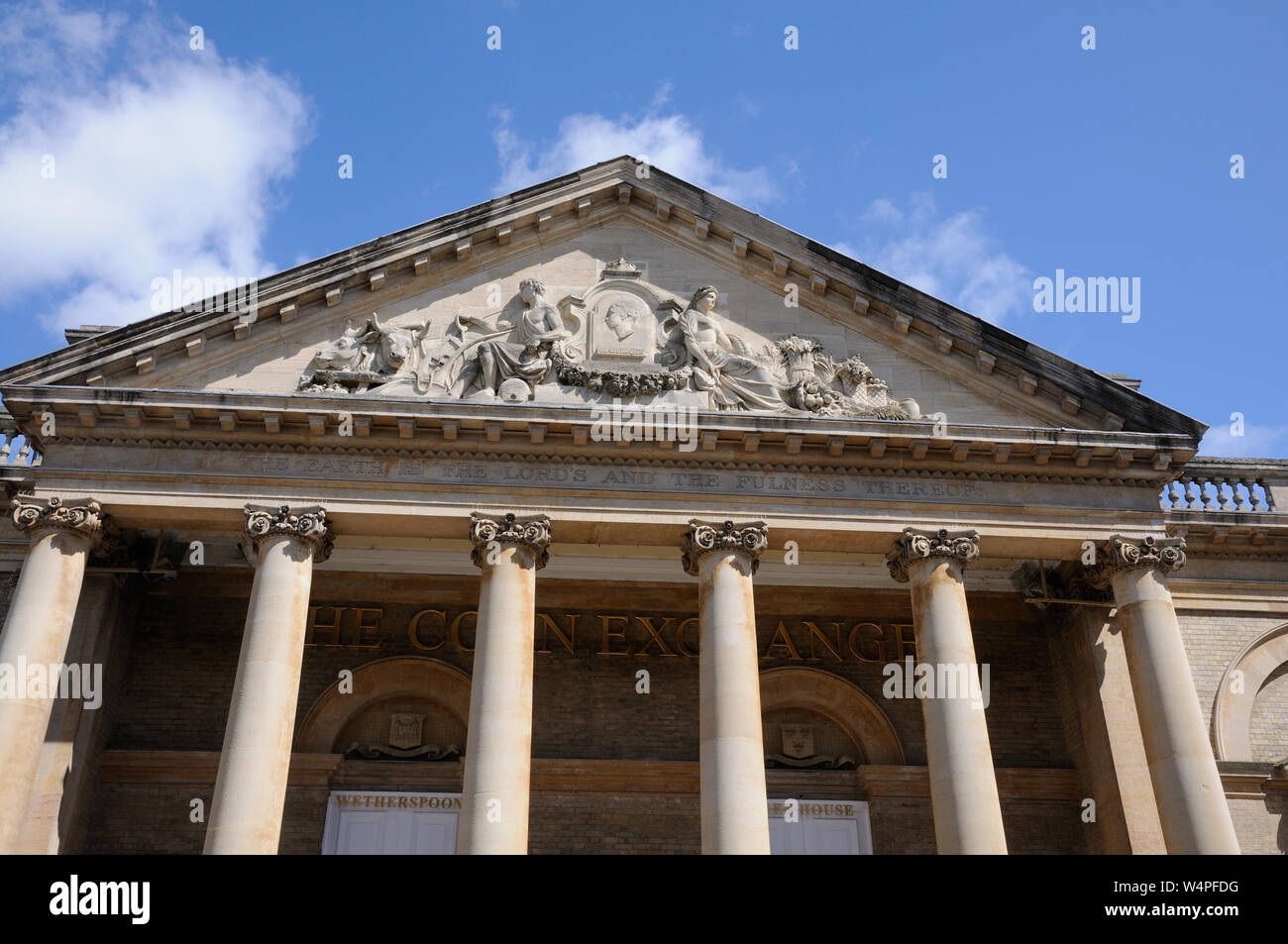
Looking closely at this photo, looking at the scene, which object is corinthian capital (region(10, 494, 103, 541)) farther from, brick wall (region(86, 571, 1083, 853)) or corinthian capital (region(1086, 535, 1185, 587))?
corinthian capital (region(1086, 535, 1185, 587))

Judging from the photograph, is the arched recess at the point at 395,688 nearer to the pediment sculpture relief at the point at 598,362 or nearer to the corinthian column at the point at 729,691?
the pediment sculpture relief at the point at 598,362

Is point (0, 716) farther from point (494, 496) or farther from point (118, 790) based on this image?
point (494, 496)

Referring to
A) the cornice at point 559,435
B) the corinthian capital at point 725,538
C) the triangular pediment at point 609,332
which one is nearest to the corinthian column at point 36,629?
A: the cornice at point 559,435

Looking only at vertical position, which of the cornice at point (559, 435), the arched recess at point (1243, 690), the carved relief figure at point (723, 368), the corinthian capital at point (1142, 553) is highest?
the carved relief figure at point (723, 368)

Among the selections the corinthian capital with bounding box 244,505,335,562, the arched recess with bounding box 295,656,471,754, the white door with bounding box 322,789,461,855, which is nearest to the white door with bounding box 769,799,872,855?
the white door with bounding box 322,789,461,855

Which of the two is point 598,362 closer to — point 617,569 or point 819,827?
point 617,569

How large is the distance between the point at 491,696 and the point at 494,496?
3148mm

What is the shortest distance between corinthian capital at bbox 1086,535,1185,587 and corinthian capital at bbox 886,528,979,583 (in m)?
2.16

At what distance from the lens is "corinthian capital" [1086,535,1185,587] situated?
18.3 m

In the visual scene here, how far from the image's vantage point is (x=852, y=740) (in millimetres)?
21766

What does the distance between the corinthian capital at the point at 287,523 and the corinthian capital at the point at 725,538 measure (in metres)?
5.47

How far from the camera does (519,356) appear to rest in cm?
1927

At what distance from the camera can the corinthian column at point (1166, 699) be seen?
1658 cm
